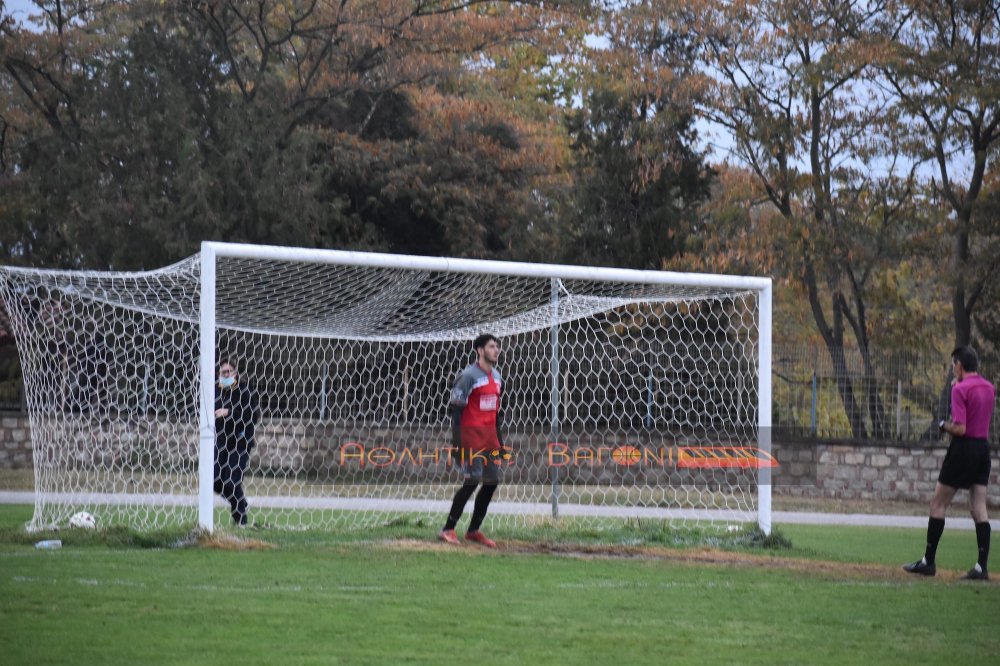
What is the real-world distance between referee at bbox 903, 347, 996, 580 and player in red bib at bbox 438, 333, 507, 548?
3797mm

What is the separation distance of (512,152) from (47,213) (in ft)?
32.2

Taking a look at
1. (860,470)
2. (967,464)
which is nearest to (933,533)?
(967,464)

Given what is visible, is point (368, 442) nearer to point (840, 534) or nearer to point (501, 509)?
point (501, 509)

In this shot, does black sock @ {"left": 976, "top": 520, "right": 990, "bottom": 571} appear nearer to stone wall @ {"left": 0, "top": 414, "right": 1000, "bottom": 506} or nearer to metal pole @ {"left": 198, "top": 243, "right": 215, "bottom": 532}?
metal pole @ {"left": 198, "top": 243, "right": 215, "bottom": 532}

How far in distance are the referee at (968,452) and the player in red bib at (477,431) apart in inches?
149

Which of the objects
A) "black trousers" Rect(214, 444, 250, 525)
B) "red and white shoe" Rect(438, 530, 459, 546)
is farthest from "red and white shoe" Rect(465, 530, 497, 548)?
"black trousers" Rect(214, 444, 250, 525)

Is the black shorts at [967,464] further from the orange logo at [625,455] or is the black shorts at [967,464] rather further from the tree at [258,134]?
the tree at [258,134]

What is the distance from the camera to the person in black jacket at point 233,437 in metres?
12.8

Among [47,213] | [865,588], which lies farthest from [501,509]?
[47,213]

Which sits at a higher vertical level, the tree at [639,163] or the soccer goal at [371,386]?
the tree at [639,163]

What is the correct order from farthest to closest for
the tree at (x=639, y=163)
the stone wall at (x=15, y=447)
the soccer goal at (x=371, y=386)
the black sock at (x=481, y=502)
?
the tree at (x=639, y=163) → the stone wall at (x=15, y=447) → the soccer goal at (x=371, y=386) → the black sock at (x=481, y=502)

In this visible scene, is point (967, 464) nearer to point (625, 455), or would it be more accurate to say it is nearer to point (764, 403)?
point (764, 403)

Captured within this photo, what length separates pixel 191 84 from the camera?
25125mm

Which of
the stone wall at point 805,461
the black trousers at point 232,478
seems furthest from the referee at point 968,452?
the stone wall at point 805,461
